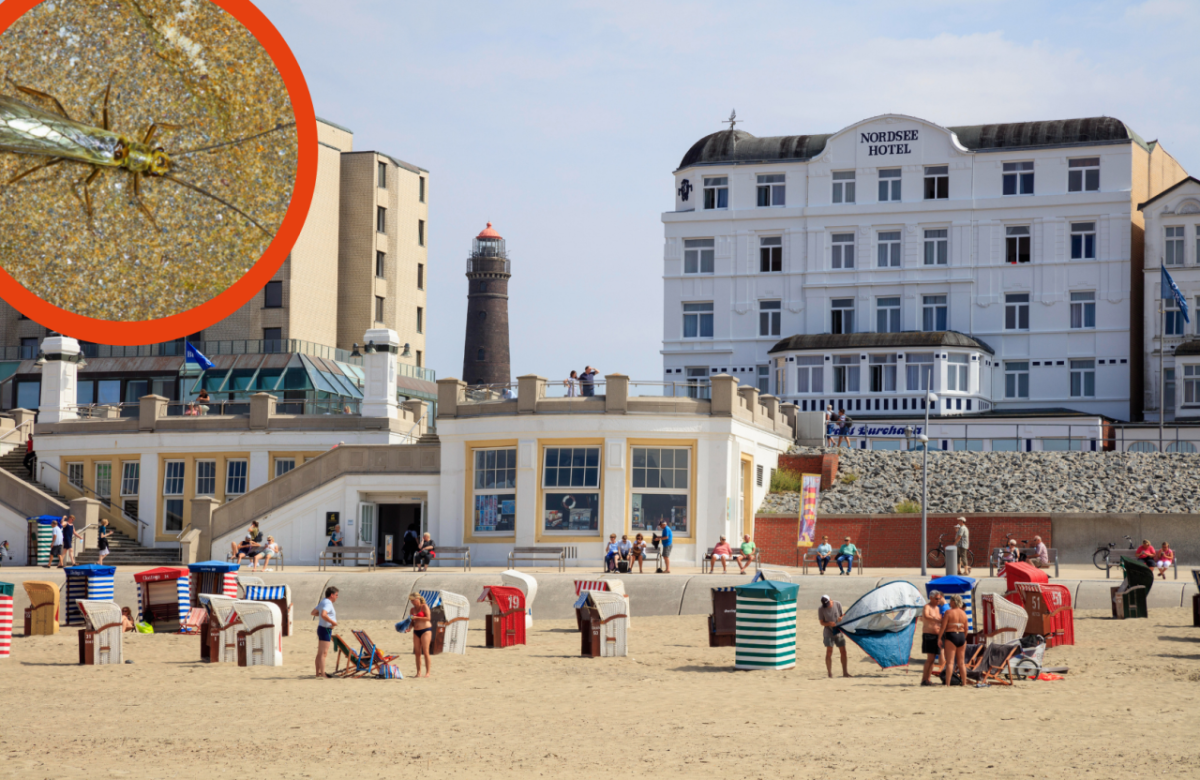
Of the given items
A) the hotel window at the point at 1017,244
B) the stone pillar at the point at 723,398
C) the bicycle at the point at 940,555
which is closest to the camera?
the stone pillar at the point at 723,398

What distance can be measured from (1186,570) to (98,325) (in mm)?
31459

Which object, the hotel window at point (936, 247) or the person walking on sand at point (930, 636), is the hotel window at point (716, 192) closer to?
the hotel window at point (936, 247)

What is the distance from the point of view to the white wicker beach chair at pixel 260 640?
25.6 meters

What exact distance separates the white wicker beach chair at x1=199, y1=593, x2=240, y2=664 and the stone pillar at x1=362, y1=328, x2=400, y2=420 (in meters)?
19.8

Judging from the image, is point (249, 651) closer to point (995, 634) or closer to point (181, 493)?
point (995, 634)

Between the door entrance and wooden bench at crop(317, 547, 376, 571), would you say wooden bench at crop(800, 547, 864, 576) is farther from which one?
wooden bench at crop(317, 547, 376, 571)

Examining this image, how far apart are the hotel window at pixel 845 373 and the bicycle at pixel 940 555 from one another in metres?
19.3

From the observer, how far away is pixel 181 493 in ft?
152

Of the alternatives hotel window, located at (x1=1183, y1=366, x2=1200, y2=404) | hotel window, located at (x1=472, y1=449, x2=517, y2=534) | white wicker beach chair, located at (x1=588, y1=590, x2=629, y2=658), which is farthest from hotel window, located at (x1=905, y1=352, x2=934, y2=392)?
white wicker beach chair, located at (x1=588, y1=590, x2=629, y2=658)

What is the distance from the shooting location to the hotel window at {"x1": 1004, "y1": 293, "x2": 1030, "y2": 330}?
205 feet

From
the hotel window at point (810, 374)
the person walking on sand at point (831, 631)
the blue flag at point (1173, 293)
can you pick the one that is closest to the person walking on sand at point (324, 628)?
the person walking on sand at point (831, 631)

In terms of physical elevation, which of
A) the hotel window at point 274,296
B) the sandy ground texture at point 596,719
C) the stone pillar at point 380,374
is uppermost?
the hotel window at point 274,296

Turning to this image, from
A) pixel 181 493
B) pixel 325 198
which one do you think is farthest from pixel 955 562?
pixel 325 198

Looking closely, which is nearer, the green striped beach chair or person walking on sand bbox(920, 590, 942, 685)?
person walking on sand bbox(920, 590, 942, 685)
